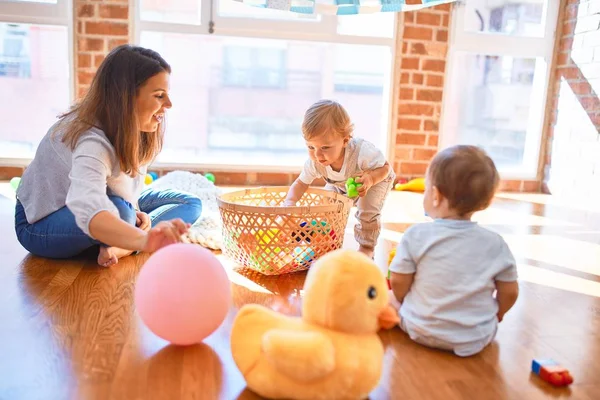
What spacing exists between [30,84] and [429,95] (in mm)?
2105

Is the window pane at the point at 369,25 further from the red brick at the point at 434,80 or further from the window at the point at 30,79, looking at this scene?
the window at the point at 30,79

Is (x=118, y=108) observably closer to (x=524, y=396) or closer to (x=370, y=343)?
(x=370, y=343)

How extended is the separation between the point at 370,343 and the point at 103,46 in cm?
233

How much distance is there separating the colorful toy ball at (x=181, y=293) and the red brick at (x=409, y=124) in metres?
2.18

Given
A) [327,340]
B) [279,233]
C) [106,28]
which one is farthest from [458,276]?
[106,28]

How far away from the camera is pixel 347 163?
64.8 inches

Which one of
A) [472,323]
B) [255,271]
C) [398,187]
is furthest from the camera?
[398,187]

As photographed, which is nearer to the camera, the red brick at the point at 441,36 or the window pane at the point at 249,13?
the window pane at the point at 249,13

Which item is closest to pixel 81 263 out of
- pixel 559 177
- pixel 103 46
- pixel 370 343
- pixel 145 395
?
pixel 145 395

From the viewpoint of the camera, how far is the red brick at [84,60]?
2660mm

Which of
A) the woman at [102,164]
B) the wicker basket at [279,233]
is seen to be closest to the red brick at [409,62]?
the wicker basket at [279,233]

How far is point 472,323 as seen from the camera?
1.00 m

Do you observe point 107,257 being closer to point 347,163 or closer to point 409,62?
point 347,163

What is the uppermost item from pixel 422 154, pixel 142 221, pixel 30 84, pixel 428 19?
pixel 428 19
